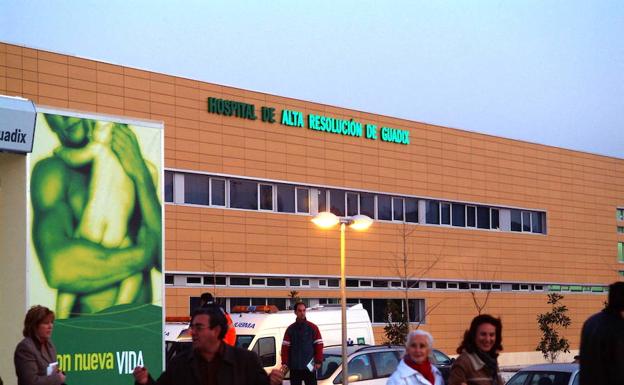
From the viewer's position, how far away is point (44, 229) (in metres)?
11.3

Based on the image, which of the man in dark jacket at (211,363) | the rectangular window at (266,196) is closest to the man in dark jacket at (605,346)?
the man in dark jacket at (211,363)

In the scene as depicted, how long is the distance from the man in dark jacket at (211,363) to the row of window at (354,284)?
98.6 feet

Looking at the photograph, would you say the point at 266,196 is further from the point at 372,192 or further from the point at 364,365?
the point at 364,365

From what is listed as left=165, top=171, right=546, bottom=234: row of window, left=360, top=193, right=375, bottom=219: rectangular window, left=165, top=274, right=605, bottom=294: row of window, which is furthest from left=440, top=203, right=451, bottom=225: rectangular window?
left=360, top=193, right=375, bottom=219: rectangular window

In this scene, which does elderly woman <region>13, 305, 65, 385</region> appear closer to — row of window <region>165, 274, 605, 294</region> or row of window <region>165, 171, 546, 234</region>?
row of window <region>165, 274, 605, 294</region>

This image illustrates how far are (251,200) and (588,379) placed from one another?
32.8 metres

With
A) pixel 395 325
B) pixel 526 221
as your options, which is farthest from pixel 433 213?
pixel 395 325

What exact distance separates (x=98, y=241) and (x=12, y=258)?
3.02ft

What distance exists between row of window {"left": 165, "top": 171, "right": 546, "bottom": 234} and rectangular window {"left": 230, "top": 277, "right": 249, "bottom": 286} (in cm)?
249

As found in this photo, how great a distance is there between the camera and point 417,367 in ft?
27.2

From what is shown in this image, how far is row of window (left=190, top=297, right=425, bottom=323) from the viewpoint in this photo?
38.7m

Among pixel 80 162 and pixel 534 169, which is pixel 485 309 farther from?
pixel 80 162

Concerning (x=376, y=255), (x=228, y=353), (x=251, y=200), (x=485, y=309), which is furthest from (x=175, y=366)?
(x=485, y=309)

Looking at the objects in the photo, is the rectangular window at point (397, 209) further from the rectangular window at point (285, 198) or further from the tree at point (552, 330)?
the tree at point (552, 330)
